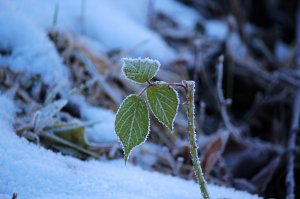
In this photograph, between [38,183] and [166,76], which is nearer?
[38,183]

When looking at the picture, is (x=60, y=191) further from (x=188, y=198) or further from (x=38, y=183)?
(x=188, y=198)

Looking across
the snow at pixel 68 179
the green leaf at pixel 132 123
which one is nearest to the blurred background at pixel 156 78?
the snow at pixel 68 179

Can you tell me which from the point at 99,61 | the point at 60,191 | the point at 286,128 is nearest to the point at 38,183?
the point at 60,191

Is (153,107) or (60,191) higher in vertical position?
(153,107)

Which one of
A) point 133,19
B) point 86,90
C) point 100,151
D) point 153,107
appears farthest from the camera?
point 133,19

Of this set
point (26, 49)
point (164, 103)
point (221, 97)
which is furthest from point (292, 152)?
point (26, 49)

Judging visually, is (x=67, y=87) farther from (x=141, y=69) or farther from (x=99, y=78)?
(x=141, y=69)

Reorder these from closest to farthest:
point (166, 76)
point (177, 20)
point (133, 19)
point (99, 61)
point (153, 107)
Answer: point (153, 107) < point (99, 61) < point (166, 76) < point (133, 19) < point (177, 20)

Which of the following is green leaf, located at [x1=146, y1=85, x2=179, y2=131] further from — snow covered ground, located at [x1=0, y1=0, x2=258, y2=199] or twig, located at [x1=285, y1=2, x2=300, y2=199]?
twig, located at [x1=285, y1=2, x2=300, y2=199]
